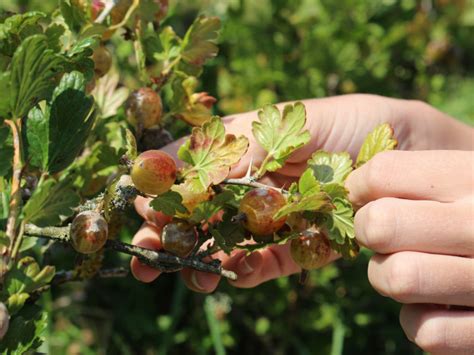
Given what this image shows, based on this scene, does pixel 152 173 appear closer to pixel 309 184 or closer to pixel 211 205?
pixel 211 205

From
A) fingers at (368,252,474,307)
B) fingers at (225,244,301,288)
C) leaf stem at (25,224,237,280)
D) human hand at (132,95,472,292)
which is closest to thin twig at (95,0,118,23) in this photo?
human hand at (132,95,472,292)

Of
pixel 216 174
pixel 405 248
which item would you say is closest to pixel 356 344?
pixel 405 248

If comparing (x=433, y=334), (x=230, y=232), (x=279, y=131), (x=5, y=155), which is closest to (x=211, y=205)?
(x=230, y=232)

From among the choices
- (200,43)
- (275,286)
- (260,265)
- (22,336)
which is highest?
(200,43)

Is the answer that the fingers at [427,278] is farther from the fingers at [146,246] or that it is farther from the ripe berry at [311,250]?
the fingers at [146,246]

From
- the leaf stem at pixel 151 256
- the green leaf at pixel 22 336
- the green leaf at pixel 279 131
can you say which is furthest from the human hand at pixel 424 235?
the green leaf at pixel 22 336

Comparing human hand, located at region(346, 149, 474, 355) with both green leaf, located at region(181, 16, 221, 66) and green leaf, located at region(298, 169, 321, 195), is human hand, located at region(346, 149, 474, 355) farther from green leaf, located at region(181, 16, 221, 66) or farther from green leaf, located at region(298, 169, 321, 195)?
green leaf, located at region(181, 16, 221, 66)
